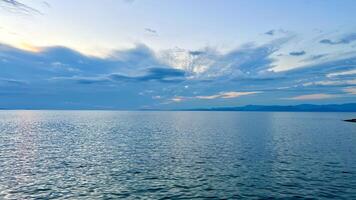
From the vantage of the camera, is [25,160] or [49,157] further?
[49,157]

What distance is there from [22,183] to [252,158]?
145ft

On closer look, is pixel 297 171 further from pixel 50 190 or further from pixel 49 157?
pixel 49 157

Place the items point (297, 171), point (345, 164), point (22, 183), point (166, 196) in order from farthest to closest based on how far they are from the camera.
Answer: point (345, 164), point (297, 171), point (22, 183), point (166, 196)

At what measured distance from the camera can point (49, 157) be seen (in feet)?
214

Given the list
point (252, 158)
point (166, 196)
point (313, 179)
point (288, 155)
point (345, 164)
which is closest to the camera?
point (166, 196)

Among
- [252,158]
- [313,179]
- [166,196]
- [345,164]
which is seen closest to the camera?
[166,196]

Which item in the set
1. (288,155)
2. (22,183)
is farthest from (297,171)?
(22,183)

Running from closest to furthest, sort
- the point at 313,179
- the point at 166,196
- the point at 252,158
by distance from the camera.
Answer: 1. the point at 166,196
2. the point at 313,179
3. the point at 252,158

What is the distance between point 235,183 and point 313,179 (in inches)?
496

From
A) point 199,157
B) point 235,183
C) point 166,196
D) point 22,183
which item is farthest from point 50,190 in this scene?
point 199,157

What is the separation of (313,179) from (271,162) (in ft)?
47.2

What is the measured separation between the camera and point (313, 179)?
45875mm

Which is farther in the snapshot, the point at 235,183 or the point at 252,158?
the point at 252,158

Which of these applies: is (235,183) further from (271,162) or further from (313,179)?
(271,162)
